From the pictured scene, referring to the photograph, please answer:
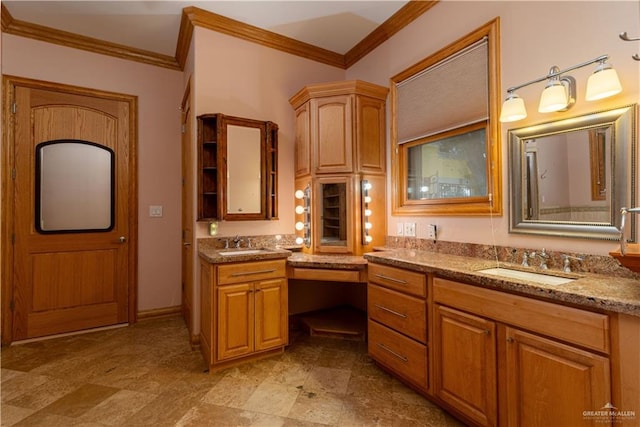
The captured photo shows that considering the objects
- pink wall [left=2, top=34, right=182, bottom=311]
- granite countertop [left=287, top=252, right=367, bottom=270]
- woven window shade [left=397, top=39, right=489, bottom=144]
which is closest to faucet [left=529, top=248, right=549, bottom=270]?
woven window shade [left=397, top=39, right=489, bottom=144]

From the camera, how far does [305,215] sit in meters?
3.06

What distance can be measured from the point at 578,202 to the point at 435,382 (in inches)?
52.0

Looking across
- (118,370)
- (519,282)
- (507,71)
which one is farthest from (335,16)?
(118,370)

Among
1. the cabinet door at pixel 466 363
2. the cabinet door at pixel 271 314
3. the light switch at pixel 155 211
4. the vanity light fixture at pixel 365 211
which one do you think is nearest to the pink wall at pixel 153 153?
the light switch at pixel 155 211

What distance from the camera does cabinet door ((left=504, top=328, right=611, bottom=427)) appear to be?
3.85ft

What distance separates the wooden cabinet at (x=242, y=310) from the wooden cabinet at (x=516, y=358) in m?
1.28

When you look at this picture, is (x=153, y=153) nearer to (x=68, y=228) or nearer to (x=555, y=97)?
(x=68, y=228)

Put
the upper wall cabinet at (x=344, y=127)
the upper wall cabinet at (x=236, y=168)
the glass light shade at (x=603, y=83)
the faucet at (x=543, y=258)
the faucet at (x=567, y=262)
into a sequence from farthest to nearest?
the upper wall cabinet at (x=344, y=127)
the upper wall cabinet at (x=236, y=168)
the faucet at (x=543, y=258)
the faucet at (x=567, y=262)
the glass light shade at (x=603, y=83)

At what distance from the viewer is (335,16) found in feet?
9.30

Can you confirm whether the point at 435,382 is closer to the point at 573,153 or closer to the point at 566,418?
the point at 566,418

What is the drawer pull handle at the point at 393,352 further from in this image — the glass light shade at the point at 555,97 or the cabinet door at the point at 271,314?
the glass light shade at the point at 555,97

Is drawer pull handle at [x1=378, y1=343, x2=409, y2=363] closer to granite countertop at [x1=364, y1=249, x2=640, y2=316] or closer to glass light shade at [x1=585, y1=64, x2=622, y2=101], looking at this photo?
granite countertop at [x1=364, y1=249, x2=640, y2=316]

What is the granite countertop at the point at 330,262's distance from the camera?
8.14ft

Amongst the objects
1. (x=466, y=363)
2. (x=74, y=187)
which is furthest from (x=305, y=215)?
(x=74, y=187)
